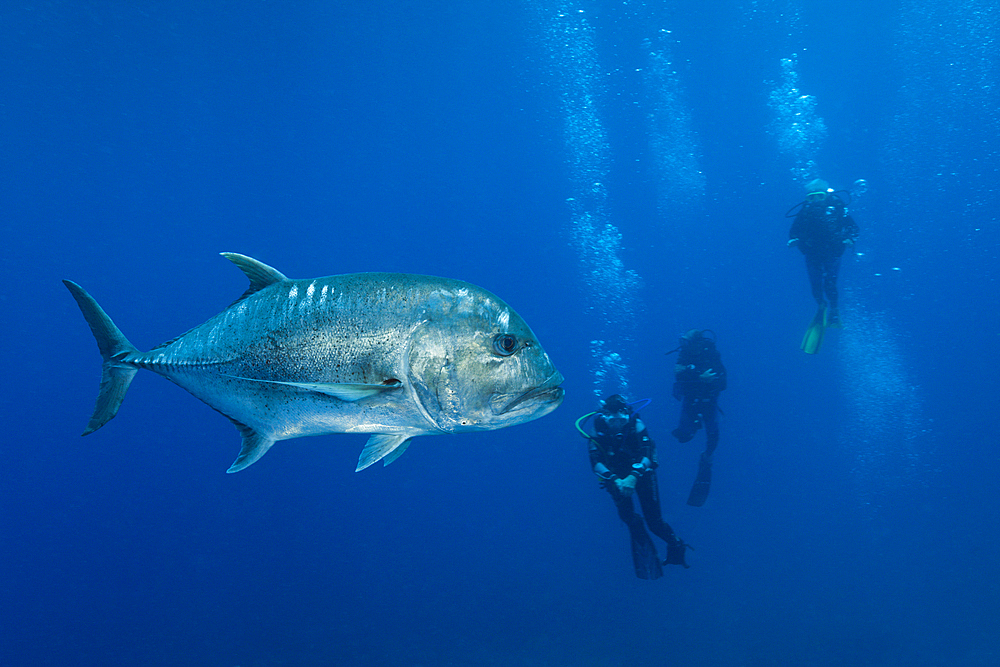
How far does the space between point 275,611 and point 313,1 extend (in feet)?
73.6

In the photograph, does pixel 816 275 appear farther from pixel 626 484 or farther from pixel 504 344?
pixel 504 344

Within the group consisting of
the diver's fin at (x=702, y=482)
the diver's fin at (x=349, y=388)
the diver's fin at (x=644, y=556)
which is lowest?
the diver's fin at (x=349, y=388)

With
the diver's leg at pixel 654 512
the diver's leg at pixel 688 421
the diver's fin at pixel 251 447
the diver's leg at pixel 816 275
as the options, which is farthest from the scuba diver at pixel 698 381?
the diver's fin at pixel 251 447

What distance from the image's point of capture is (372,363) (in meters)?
1.42

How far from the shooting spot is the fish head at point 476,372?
1.33 m

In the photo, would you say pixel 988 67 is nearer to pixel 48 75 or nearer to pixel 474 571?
pixel 474 571

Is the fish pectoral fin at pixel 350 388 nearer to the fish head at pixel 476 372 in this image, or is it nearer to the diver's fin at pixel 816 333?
the fish head at pixel 476 372

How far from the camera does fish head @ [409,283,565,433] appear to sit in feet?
4.38

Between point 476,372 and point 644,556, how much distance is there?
567 centimetres

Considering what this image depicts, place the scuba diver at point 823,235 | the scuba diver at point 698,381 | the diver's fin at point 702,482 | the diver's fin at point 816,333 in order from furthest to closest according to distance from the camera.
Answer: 1. the diver's fin at point 702,482
2. the diver's fin at point 816,333
3. the scuba diver at point 698,381
4. the scuba diver at point 823,235

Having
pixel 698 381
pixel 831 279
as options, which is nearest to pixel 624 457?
pixel 698 381

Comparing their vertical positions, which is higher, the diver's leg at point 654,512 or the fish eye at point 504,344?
the diver's leg at point 654,512

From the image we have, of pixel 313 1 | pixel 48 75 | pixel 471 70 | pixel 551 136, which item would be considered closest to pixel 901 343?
pixel 551 136

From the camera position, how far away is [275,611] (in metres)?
16.2
